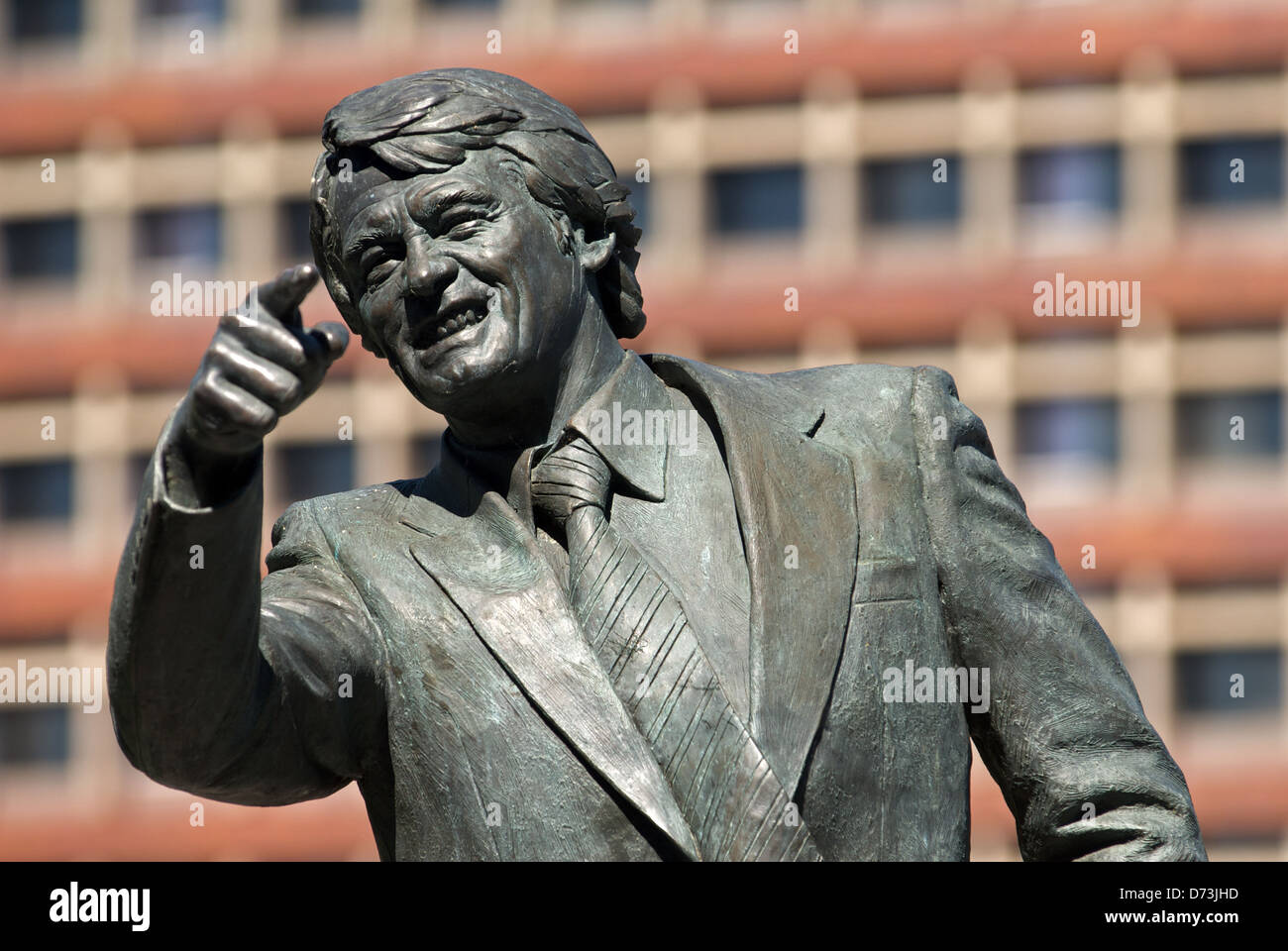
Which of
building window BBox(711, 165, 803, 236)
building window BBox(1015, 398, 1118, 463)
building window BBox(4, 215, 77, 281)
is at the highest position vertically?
building window BBox(711, 165, 803, 236)

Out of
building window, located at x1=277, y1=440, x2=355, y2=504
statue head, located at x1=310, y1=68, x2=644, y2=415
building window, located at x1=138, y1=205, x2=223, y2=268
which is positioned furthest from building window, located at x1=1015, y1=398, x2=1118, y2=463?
statue head, located at x1=310, y1=68, x2=644, y2=415

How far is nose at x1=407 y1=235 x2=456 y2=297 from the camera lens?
461cm

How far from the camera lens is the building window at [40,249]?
40.3 metres

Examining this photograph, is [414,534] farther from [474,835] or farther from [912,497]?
[912,497]

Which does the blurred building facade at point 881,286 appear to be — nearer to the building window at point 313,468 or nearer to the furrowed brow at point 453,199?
the building window at point 313,468

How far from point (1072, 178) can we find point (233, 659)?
34.3 meters

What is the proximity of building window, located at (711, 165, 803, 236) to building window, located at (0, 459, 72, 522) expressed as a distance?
1100 cm

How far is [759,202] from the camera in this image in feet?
125

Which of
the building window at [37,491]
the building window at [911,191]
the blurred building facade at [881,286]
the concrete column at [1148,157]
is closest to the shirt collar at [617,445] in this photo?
the blurred building facade at [881,286]

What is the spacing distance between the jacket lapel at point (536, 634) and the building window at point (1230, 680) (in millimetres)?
32225

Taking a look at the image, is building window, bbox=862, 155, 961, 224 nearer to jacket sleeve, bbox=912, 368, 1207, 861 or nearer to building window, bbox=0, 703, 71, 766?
building window, bbox=0, 703, 71, 766

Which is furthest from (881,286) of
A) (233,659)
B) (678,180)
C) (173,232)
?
(233,659)

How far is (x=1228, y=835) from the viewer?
34656mm

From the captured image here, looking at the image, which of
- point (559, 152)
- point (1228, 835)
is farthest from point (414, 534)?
point (1228, 835)
